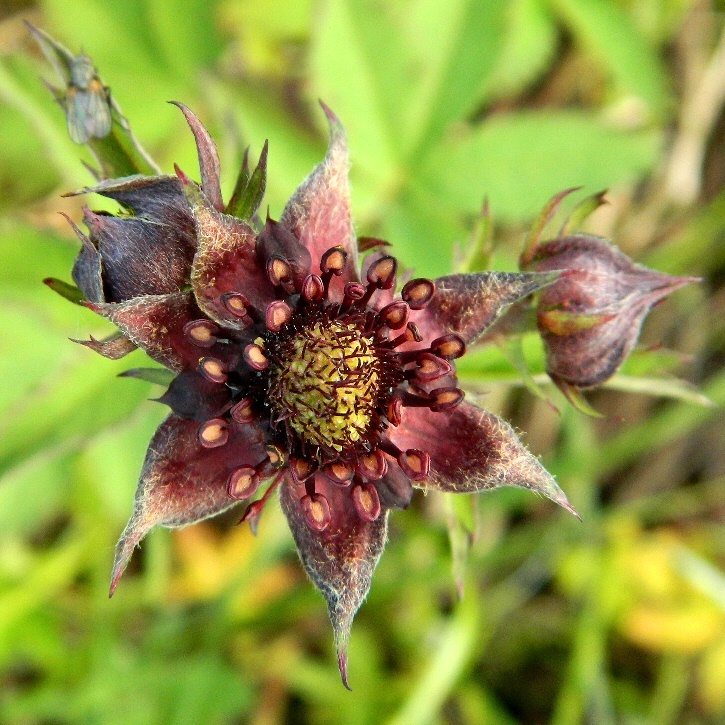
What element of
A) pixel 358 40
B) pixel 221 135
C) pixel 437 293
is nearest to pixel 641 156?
pixel 358 40

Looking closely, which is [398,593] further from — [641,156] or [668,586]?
[641,156]

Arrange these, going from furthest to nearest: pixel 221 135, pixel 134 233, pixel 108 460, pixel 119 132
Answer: pixel 221 135 < pixel 108 460 < pixel 119 132 < pixel 134 233

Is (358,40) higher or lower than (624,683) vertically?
higher

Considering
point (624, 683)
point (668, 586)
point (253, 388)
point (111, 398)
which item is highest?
point (253, 388)

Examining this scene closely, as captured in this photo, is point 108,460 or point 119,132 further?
point 108,460

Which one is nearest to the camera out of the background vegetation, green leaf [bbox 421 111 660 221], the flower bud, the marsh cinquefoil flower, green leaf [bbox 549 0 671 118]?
the marsh cinquefoil flower

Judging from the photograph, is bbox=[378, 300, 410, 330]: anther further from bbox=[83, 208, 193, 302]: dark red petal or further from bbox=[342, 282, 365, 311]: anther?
bbox=[83, 208, 193, 302]: dark red petal

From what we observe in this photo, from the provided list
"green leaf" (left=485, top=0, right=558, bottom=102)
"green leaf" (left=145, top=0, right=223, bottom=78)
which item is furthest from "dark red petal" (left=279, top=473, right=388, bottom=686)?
"green leaf" (left=485, top=0, right=558, bottom=102)
